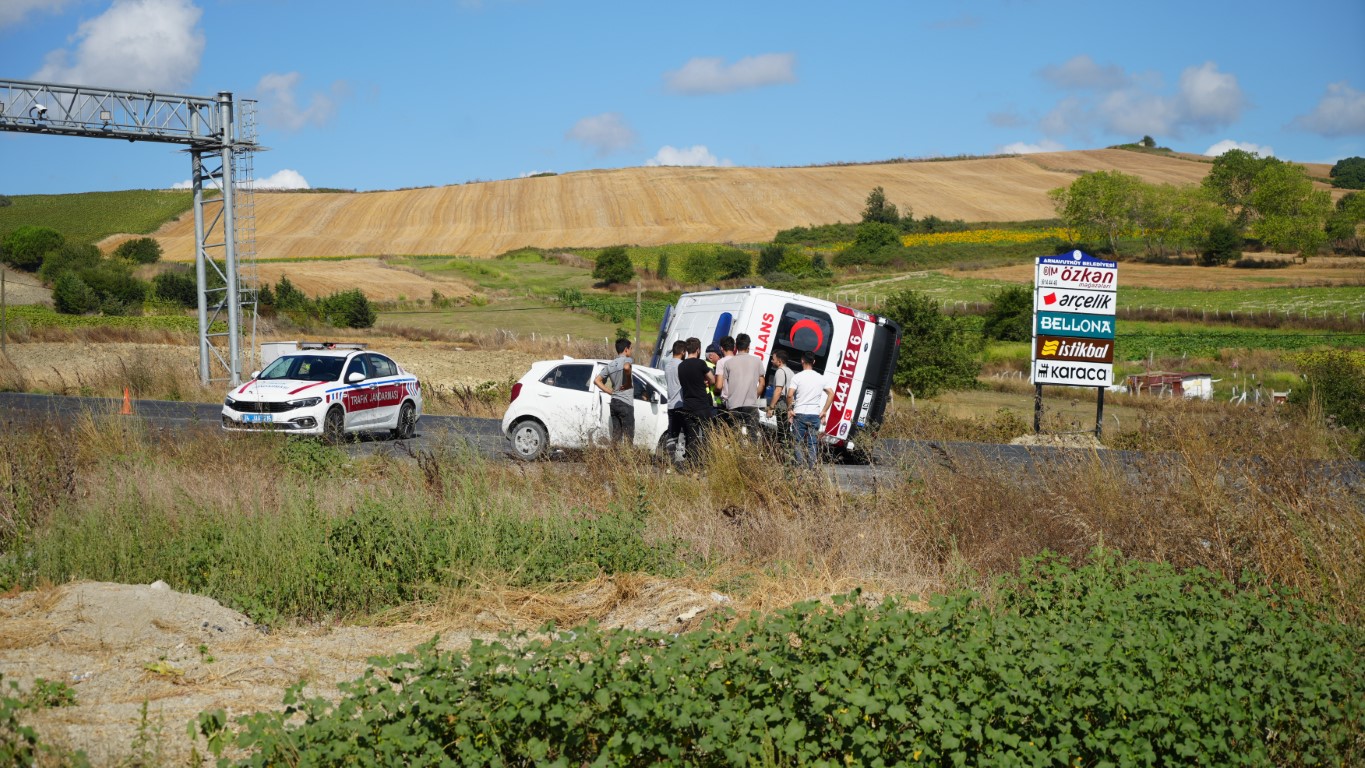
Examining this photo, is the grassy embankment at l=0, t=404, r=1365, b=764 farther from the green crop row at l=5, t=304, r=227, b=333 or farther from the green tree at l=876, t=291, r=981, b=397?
the green crop row at l=5, t=304, r=227, b=333

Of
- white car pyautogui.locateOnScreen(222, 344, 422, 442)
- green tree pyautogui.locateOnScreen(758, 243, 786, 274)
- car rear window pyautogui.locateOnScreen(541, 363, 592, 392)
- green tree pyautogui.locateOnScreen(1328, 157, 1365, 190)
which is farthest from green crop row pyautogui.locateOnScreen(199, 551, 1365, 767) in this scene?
green tree pyautogui.locateOnScreen(1328, 157, 1365, 190)

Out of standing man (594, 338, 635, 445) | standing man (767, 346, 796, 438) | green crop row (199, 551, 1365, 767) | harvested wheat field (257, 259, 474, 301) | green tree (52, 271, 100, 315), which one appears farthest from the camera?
harvested wheat field (257, 259, 474, 301)

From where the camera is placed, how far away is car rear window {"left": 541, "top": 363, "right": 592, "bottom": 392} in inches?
628

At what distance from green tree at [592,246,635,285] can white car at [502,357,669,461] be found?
5681 cm

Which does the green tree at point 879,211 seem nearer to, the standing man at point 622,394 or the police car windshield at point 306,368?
the police car windshield at point 306,368

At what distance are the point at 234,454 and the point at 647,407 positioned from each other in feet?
19.4

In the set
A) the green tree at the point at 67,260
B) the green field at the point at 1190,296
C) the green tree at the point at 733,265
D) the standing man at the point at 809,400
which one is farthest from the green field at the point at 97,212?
the standing man at the point at 809,400

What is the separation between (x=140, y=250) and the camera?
256 ft

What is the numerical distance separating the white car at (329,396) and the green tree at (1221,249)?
76644mm

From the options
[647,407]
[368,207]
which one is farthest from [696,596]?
[368,207]

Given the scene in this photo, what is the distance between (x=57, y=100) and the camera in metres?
29.2

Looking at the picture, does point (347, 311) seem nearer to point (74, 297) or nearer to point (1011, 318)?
point (74, 297)

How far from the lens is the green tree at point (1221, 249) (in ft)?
272

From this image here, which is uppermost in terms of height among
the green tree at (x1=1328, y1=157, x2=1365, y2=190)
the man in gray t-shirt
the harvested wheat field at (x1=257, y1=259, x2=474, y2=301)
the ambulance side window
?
the green tree at (x1=1328, y1=157, x2=1365, y2=190)
